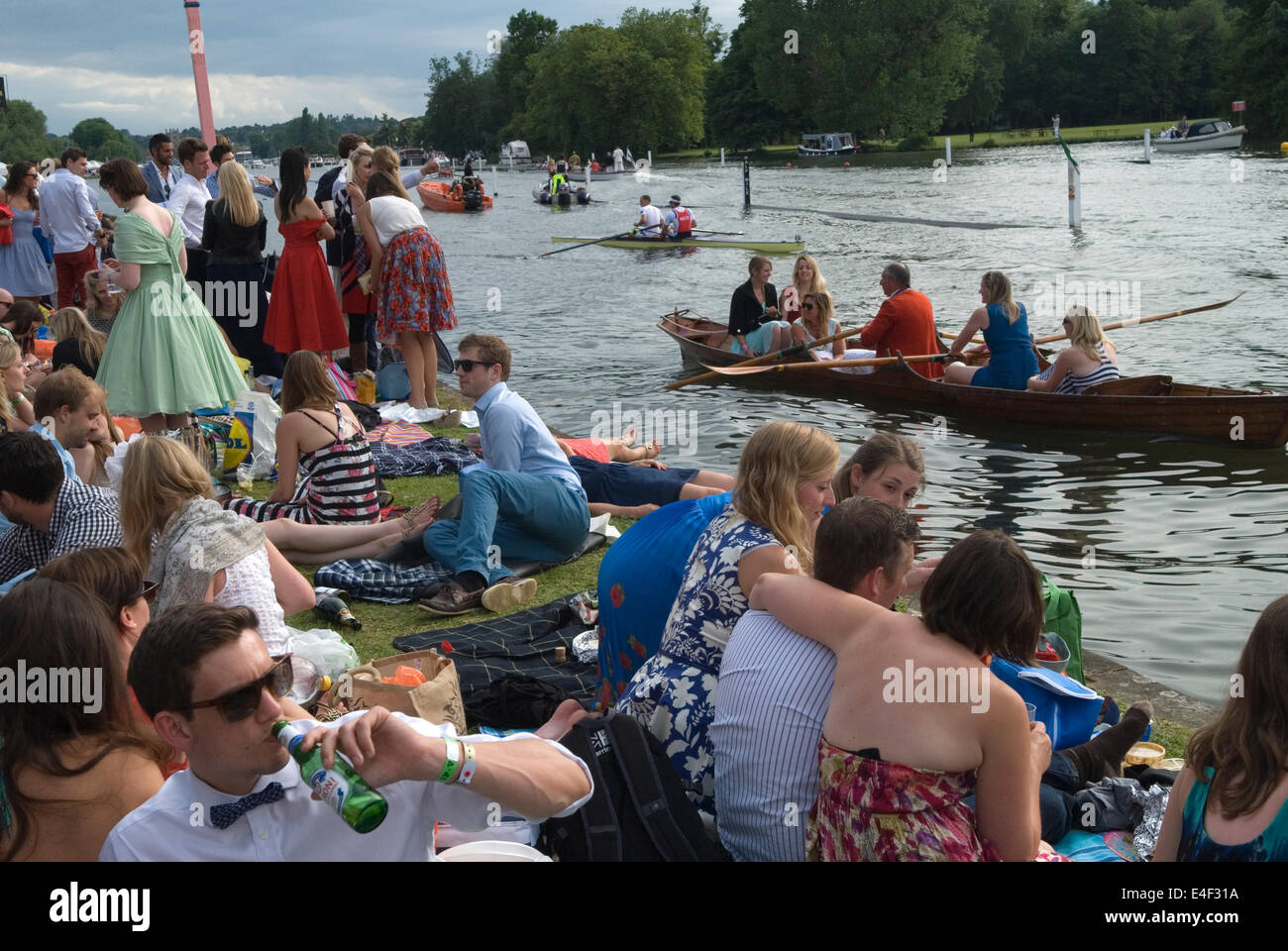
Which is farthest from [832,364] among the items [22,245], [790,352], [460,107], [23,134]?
[460,107]

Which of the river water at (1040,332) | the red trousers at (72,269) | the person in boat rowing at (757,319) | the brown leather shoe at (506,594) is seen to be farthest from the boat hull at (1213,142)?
the brown leather shoe at (506,594)

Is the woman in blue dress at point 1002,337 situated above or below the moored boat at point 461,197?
below

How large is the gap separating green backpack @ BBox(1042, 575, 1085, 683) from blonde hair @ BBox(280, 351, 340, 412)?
3.70m

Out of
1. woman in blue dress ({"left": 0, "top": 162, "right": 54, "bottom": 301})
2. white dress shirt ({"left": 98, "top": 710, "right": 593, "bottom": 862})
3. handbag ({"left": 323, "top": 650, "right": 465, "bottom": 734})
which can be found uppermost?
woman in blue dress ({"left": 0, "top": 162, "right": 54, "bottom": 301})

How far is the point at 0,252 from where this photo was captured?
39.0 ft

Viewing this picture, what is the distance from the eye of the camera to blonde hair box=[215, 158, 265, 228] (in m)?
8.89

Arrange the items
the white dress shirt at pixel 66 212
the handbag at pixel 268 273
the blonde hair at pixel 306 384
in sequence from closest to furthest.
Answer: the blonde hair at pixel 306 384, the handbag at pixel 268 273, the white dress shirt at pixel 66 212

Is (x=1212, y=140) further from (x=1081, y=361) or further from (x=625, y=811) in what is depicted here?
(x=625, y=811)

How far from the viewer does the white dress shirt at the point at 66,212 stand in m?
11.1

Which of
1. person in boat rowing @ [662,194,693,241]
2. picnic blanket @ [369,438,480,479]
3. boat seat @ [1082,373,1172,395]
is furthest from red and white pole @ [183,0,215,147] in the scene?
person in boat rowing @ [662,194,693,241]

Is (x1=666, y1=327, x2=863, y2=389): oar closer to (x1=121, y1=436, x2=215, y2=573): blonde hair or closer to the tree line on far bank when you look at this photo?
(x1=121, y1=436, x2=215, y2=573): blonde hair

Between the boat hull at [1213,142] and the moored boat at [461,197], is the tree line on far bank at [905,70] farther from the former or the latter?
the moored boat at [461,197]
